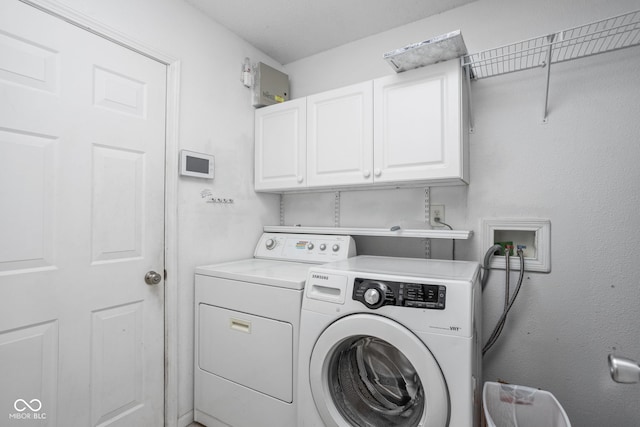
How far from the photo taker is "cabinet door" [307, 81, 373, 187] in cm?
183

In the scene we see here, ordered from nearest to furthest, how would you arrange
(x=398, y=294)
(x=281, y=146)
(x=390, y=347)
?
1. (x=398, y=294)
2. (x=390, y=347)
3. (x=281, y=146)

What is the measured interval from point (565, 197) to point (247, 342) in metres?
1.84

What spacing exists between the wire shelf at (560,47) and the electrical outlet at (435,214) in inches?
31.7

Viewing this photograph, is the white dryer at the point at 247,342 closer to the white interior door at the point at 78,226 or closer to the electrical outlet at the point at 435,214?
the white interior door at the point at 78,226

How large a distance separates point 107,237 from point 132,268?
0.20 meters

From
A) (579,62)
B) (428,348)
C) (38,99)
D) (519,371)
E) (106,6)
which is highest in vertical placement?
(106,6)

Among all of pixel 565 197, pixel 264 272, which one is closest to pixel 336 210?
pixel 264 272

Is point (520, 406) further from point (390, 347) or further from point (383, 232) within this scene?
point (383, 232)

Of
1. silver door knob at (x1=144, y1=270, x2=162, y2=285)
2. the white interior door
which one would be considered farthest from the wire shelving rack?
silver door knob at (x1=144, y1=270, x2=162, y2=285)

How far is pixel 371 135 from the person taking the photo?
1.80m

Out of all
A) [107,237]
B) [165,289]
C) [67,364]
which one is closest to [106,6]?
[107,237]

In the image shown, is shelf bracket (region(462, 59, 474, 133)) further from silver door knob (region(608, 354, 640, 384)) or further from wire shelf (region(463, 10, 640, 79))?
silver door knob (region(608, 354, 640, 384))

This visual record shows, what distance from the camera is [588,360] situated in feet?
4.99

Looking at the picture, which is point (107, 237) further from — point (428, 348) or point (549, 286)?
point (549, 286)
